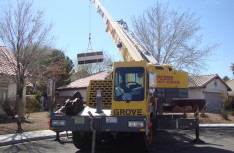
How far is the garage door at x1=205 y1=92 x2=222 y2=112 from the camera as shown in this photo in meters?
29.3

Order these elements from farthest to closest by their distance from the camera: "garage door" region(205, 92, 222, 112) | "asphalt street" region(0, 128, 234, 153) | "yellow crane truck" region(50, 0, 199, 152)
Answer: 1. "garage door" region(205, 92, 222, 112)
2. "asphalt street" region(0, 128, 234, 153)
3. "yellow crane truck" region(50, 0, 199, 152)

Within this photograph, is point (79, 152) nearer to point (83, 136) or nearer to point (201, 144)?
point (83, 136)

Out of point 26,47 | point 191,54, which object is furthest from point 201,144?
point 191,54

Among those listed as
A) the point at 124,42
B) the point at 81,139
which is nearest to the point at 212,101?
the point at 124,42

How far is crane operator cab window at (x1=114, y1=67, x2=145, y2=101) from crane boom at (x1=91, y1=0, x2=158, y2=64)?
8.75 feet

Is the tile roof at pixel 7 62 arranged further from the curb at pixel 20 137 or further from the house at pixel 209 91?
the house at pixel 209 91

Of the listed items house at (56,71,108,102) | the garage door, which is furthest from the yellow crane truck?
the garage door

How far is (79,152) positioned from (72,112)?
1.68 metres

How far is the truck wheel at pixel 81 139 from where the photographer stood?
29.8 ft

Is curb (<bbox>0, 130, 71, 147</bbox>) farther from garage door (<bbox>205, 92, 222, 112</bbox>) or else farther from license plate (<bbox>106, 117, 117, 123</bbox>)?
garage door (<bbox>205, 92, 222, 112</bbox>)

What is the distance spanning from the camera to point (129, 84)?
8188 mm

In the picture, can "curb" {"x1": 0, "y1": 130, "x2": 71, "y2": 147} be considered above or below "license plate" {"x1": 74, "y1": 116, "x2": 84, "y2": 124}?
below

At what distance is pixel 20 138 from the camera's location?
12.0 metres

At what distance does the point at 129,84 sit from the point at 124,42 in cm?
482
